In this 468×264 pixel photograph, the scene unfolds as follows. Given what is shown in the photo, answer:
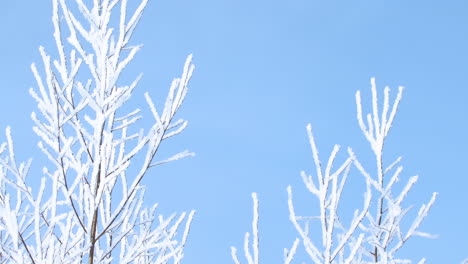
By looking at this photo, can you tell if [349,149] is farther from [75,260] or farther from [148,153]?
[75,260]

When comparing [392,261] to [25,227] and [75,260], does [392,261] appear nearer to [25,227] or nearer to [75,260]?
[75,260]

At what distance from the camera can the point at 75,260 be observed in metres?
3.26

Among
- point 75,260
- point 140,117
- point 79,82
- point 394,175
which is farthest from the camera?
point 394,175

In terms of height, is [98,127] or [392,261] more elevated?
[98,127]

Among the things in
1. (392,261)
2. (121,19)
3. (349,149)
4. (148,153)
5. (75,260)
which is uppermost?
(121,19)

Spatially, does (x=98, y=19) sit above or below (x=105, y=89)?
above

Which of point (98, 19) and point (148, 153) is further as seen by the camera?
point (98, 19)

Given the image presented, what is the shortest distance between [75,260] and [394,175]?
242 cm

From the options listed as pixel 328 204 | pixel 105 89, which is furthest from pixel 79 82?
pixel 328 204

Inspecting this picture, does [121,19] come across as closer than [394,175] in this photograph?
Yes

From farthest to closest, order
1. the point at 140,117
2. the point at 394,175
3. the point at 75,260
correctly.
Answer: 1. the point at 394,175
2. the point at 140,117
3. the point at 75,260

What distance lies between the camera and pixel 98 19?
3635 mm

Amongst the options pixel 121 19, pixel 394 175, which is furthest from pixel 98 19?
pixel 394 175

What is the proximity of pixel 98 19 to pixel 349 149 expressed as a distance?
1.79 metres
